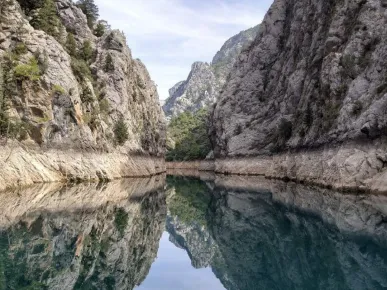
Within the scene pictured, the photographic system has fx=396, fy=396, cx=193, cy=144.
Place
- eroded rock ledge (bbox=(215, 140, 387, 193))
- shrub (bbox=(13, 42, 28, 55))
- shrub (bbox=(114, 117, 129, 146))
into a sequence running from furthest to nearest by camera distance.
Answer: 1. shrub (bbox=(114, 117, 129, 146))
2. shrub (bbox=(13, 42, 28, 55))
3. eroded rock ledge (bbox=(215, 140, 387, 193))

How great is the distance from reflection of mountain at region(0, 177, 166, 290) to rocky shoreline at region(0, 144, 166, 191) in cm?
506

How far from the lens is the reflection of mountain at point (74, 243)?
1065 cm

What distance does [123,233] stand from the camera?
1820cm

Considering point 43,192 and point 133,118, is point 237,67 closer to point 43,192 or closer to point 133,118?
point 133,118

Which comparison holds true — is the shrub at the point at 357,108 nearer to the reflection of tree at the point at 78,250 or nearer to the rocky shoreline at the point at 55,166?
the reflection of tree at the point at 78,250

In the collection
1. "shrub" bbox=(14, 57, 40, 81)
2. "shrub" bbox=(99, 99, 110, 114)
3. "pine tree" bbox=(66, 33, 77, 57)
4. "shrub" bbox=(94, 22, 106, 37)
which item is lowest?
"shrub" bbox=(99, 99, 110, 114)

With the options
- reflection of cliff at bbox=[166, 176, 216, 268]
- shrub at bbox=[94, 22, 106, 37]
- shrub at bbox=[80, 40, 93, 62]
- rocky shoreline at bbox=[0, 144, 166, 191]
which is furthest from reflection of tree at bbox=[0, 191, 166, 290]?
shrub at bbox=[94, 22, 106, 37]

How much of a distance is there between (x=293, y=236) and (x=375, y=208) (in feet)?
29.1

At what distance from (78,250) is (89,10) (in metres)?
74.3

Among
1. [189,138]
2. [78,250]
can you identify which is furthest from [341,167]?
[189,138]

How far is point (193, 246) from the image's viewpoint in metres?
16.6

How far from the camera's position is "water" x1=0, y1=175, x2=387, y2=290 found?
35.7ft

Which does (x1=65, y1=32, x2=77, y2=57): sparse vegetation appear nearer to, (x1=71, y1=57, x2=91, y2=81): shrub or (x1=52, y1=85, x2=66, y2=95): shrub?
(x1=71, y1=57, x2=91, y2=81): shrub

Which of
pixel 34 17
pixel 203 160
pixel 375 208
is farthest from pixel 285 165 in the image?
pixel 203 160
